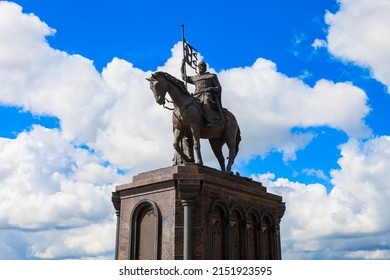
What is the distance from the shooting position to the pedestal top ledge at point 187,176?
14.7m

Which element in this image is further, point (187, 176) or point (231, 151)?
point (231, 151)

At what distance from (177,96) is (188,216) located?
4.09m

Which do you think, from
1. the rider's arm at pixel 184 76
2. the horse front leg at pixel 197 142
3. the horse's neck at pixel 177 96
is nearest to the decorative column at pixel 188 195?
the horse front leg at pixel 197 142

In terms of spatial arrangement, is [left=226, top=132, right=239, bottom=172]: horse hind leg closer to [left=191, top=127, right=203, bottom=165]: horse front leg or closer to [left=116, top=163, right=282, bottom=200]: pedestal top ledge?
[left=116, top=163, right=282, bottom=200]: pedestal top ledge

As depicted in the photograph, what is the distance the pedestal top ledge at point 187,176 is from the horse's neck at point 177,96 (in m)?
2.12

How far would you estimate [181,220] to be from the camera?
569 inches

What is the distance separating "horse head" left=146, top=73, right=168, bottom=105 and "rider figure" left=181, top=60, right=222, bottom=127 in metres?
1.68

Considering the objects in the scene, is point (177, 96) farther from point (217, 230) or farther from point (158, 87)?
point (217, 230)

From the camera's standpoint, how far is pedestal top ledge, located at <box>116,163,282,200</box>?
1470 cm

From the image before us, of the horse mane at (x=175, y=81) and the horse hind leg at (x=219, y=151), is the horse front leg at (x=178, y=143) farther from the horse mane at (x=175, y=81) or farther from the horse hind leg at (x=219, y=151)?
the horse hind leg at (x=219, y=151)

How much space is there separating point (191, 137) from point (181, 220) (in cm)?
375

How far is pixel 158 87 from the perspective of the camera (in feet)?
51.8

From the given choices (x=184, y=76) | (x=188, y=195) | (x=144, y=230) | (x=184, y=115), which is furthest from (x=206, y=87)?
(x=144, y=230)
